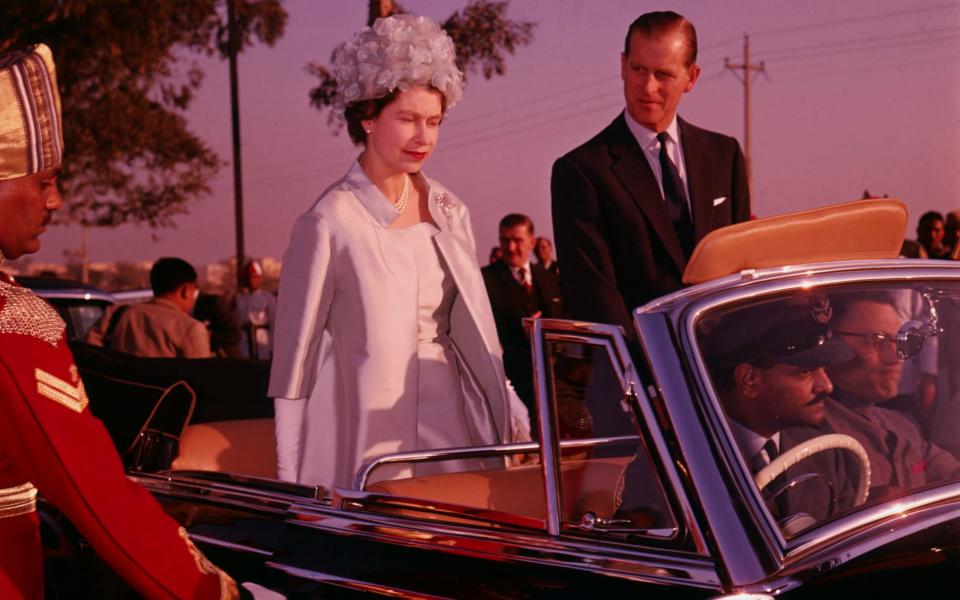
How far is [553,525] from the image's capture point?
90.7 inches

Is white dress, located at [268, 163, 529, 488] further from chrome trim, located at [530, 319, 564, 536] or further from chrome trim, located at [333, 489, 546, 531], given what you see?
chrome trim, located at [530, 319, 564, 536]

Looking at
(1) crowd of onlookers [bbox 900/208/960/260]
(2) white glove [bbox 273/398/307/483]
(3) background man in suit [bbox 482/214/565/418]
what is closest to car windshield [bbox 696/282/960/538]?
(2) white glove [bbox 273/398/307/483]

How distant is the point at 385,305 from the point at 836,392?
1598mm

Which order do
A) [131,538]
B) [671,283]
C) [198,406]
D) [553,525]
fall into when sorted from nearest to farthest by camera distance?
[131,538] < [553,525] < [671,283] < [198,406]

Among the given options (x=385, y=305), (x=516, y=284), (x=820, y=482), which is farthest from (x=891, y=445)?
(x=516, y=284)

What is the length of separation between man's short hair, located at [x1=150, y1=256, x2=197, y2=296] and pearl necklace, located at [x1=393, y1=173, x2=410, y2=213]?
13.4 ft

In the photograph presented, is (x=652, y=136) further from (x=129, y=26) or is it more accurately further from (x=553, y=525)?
(x=129, y=26)

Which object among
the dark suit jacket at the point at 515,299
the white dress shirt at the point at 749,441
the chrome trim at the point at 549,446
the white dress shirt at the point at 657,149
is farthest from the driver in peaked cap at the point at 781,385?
the dark suit jacket at the point at 515,299

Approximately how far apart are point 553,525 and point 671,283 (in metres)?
1.29

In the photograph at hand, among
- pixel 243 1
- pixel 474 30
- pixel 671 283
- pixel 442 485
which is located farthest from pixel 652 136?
pixel 243 1

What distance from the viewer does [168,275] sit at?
7.64 metres

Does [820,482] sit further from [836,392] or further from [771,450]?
[836,392]

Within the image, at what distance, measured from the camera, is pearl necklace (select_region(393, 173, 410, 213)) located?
3816 millimetres

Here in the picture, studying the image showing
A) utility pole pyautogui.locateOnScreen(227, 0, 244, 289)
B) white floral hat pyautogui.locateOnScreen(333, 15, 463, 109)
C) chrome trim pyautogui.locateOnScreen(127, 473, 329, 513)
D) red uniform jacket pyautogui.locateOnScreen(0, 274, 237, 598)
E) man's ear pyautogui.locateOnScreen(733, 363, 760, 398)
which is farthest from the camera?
utility pole pyautogui.locateOnScreen(227, 0, 244, 289)
